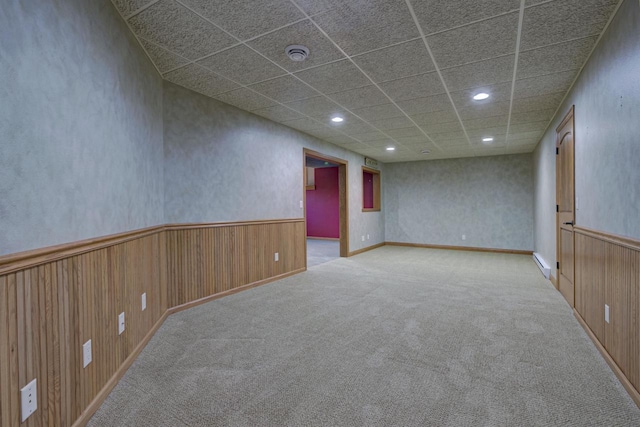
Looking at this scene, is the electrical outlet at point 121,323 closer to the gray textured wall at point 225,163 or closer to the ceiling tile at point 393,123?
the gray textured wall at point 225,163

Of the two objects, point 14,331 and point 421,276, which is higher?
point 14,331

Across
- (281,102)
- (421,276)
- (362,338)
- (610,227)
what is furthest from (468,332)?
(281,102)

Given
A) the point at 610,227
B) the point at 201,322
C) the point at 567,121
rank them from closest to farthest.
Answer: the point at 610,227 → the point at 201,322 → the point at 567,121

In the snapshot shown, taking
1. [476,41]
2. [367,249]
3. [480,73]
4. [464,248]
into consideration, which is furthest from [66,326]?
[464,248]

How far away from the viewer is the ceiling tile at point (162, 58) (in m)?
2.48

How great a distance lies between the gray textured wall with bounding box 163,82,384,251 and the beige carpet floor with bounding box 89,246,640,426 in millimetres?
1168

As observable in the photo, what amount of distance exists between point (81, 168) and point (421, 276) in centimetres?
Result: 446

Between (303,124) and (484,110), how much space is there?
2.49m

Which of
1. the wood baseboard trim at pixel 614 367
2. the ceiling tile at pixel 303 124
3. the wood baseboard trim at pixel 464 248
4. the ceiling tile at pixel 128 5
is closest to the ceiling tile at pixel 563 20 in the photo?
the wood baseboard trim at pixel 614 367

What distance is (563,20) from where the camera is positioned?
2.10 m

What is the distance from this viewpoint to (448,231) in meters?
8.09

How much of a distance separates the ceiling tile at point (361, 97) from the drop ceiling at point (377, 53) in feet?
0.04

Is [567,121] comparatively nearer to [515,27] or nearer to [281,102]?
[515,27]

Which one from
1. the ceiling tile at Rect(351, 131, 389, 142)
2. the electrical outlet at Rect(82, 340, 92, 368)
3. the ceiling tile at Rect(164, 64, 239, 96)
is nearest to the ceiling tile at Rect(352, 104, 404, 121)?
the ceiling tile at Rect(351, 131, 389, 142)
